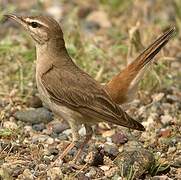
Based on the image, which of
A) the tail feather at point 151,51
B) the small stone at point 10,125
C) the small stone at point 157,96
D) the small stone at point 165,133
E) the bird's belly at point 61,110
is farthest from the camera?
the small stone at point 157,96

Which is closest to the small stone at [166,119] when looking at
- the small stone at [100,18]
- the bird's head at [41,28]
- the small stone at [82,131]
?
the small stone at [82,131]

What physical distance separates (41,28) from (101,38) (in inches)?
143

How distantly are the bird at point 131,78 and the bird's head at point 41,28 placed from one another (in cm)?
73

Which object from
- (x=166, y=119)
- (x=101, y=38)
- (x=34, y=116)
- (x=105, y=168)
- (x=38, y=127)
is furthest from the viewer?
(x=101, y=38)

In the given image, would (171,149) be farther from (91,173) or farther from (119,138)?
(91,173)

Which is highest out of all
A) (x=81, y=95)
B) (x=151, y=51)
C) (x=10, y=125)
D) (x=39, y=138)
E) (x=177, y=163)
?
(x=151, y=51)

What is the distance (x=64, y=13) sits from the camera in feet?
36.3

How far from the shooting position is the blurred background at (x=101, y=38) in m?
8.57

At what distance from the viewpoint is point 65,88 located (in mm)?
6707

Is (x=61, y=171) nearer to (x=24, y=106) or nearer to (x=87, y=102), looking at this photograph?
(x=87, y=102)

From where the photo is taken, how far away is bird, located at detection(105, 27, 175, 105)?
6.82 meters

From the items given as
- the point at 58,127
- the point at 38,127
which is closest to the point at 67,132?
the point at 58,127

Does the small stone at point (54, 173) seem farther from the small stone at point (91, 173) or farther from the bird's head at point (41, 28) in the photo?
the bird's head at point (41, 28)

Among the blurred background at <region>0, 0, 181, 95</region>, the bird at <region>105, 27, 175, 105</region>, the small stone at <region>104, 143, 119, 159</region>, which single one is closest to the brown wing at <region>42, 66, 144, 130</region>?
the bird at <region>105, 27, 175, 105</region>
